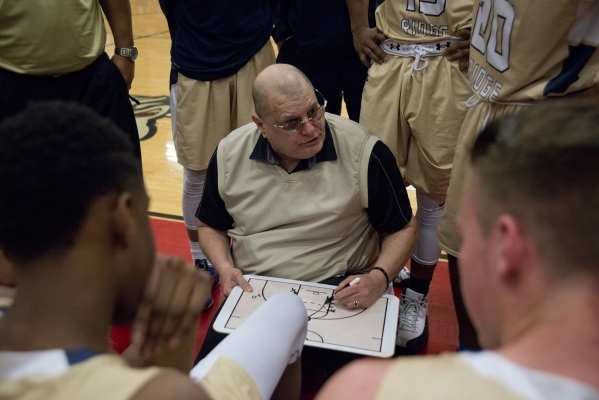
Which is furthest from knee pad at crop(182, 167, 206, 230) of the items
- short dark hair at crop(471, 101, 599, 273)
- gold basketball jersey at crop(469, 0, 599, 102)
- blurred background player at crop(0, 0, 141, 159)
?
short dark hair at crop(471, 101, 599, 273)

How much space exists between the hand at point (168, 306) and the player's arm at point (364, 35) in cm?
132

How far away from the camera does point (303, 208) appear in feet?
5.58

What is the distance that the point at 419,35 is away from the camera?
193cm

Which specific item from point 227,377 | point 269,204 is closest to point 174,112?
point 269,204

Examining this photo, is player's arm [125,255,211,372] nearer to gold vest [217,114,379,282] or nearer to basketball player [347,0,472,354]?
gold vest [217,114,379,282]

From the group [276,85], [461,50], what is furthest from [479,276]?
[461,50]

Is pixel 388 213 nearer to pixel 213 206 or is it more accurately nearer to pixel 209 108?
pixel 213 206

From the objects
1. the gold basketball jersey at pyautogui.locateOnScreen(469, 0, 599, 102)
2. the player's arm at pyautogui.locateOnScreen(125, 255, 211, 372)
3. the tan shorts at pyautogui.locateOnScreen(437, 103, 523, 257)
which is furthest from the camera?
the tan shorts at pyautogui.locateOnScreen(437, 103, 523, 257)

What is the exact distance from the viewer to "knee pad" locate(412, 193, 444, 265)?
2078mm

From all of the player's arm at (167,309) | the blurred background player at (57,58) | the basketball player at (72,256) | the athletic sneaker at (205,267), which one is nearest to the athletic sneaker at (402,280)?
the athletic sneaker at (205,267)

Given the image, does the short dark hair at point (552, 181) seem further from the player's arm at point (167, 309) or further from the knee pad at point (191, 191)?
the knee pad at point (191, 191)

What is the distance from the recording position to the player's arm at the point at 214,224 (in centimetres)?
175

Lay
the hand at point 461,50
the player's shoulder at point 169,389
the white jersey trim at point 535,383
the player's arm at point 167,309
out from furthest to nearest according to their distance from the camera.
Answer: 1. the hand at point 461,50
2. the player's arm at point 167,309
3. the player's shoulder at point 169,389
4. the white jersey trim at point 535,383

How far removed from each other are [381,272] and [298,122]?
1.50 feet
